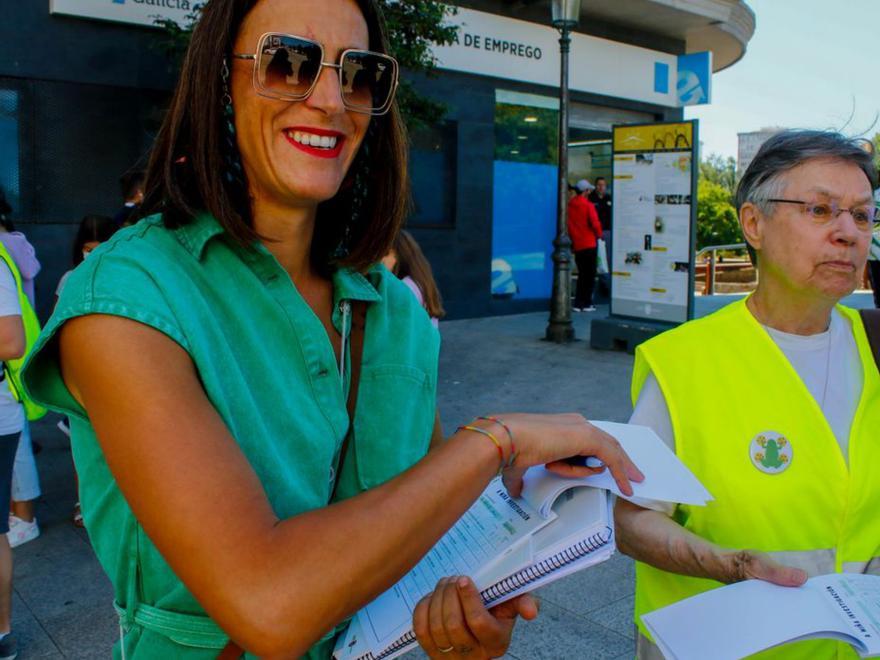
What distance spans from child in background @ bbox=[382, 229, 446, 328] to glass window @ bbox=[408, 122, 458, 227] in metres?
7.36

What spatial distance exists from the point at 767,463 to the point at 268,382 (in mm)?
1432

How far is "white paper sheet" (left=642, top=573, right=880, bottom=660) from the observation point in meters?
1.58

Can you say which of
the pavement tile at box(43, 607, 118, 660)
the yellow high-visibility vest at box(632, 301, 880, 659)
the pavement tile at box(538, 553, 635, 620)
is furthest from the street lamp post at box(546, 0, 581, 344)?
the yellow high-visibility vest at box(632, 301, 880, 659)

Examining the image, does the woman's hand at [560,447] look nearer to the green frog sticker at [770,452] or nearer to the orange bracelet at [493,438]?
the orange bracelet at [493,438]

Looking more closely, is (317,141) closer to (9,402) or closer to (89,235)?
(9,402)

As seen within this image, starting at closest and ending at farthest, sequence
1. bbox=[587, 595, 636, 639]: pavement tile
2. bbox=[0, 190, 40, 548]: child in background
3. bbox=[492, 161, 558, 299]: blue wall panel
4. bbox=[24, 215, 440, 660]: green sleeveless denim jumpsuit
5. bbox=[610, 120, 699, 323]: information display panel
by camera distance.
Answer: bbox=[24, 215, 440, 660]: green sleeveless denim jumpsuit → bbox=[587, 595, 636, 639]: pavement tile → bbox=[0, 190, 40, 548]: child in background → bbox=[610, 120, 699, 323]: information display panel → bbox=[492, 161, 558, 299]: blue wall panel

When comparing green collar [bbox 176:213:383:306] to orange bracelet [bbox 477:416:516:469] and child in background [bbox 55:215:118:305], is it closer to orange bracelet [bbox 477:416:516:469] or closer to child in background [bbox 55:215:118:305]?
orange bracelet [bbox 477:416:516:469]

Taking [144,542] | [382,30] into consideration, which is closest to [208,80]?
[382,30]

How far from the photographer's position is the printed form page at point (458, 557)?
4.40ft

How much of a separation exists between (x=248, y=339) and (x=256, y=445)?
0.19 meters

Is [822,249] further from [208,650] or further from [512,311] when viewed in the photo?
[512,311]

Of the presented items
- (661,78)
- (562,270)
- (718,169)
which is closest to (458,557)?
(562,270)

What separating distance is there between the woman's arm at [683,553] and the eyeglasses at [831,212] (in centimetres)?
98

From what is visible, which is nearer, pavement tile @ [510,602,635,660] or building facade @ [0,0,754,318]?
pavement tile @ [510,602,635,660]
